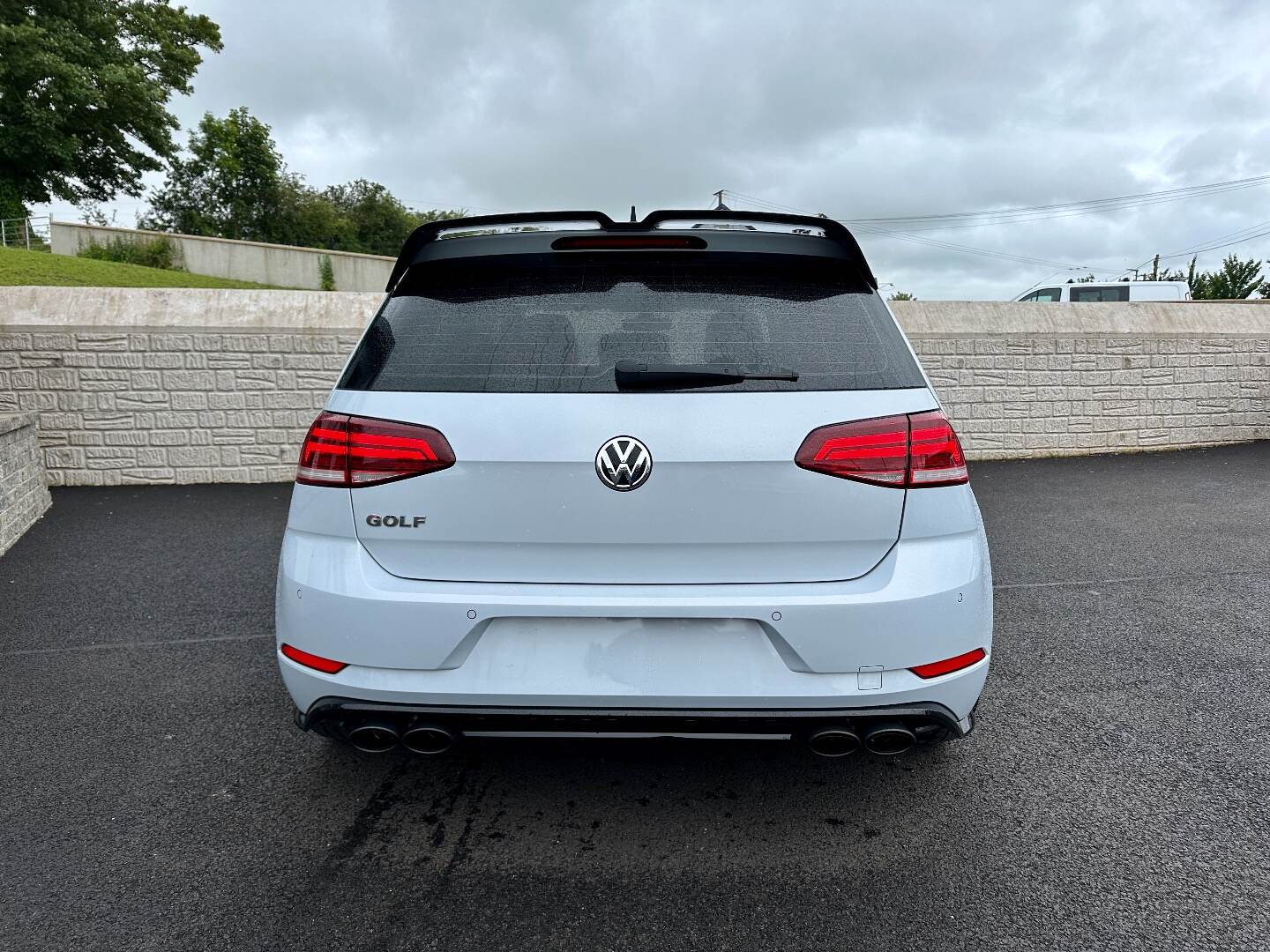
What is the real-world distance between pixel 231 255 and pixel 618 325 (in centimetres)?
2774

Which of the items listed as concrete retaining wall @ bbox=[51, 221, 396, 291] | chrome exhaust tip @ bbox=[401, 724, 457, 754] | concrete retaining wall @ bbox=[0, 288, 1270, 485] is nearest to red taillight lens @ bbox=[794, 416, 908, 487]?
chrome exhaust tip @ bbox=[401, 724, 457, 754]

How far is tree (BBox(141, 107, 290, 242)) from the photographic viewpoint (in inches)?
1811

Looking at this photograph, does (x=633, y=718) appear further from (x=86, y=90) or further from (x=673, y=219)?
(x=86, y=90)

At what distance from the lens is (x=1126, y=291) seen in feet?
55.1

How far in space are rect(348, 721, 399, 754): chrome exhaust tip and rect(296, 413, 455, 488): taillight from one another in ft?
1.98

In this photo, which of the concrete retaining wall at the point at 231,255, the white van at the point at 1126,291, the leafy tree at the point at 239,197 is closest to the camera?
the white van at the point at 1126,291

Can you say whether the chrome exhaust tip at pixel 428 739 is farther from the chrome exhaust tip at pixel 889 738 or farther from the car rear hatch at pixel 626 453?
the chrome exhaust tip at pixel 889 738

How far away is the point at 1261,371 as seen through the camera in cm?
967

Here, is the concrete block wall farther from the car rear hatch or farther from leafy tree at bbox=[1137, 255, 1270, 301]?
leafy tree at bbox=[1137, 255, 1270, 301]

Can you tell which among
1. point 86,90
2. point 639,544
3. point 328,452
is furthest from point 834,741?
point 86,90

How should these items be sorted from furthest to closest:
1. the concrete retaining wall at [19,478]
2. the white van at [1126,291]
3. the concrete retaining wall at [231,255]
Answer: the concrete retaining wall at [231,255] < the white van at [1126,291] < the concrete retaining wall at [19,478]

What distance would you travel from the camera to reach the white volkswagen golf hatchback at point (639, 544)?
1.99 m

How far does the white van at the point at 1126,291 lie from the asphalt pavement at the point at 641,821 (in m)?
15.1

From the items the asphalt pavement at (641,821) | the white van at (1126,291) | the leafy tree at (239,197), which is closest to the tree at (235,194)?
the leafy tree at (239,197)
